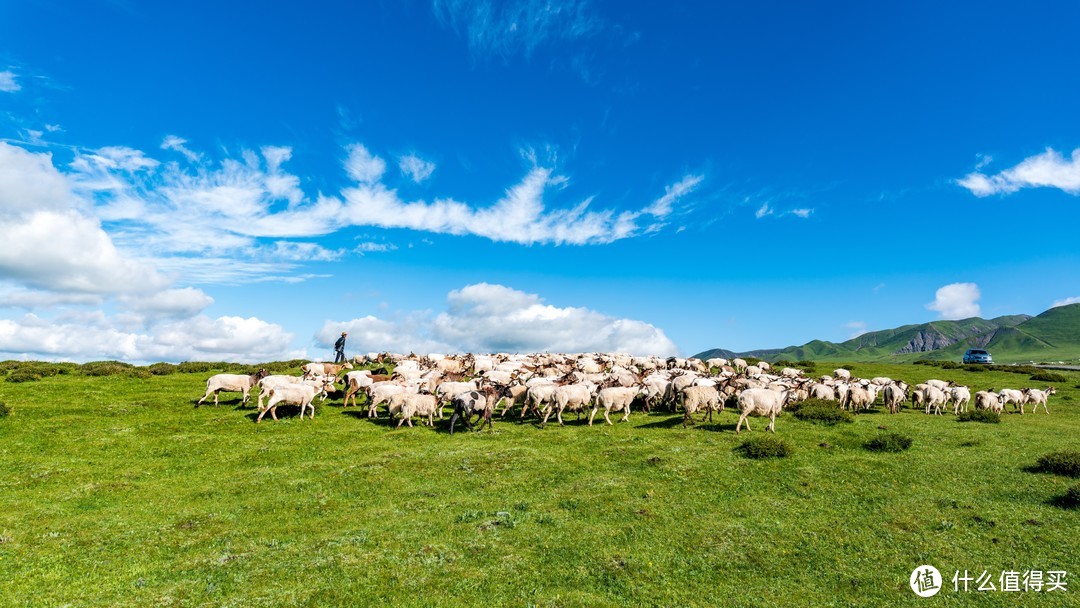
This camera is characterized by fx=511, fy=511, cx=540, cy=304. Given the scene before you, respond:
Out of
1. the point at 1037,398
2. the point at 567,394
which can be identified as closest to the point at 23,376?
the point at 567,394

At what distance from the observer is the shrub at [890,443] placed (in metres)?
19.3

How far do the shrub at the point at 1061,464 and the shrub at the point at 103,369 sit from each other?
177ft

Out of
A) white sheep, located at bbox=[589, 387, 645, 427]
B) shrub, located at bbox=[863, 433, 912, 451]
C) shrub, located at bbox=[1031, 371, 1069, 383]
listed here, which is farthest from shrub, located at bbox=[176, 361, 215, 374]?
shrub, located at bbox=[1031, 371, 1069, 383]

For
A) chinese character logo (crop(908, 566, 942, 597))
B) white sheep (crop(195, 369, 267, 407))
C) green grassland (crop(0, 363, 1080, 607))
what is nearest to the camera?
chinese character logo (crop(908, 566, 942, 597))

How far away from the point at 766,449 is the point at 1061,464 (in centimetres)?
847

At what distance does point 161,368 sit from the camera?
146 ft

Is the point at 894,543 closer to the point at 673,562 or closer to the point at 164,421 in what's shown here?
the point at 673,562

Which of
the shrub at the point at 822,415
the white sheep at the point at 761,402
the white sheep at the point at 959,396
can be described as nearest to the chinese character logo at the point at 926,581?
the white sheep at the point at 761,402

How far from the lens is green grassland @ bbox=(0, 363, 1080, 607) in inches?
391

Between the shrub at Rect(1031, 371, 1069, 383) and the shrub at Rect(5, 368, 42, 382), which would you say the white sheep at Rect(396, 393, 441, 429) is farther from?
the shrub at Rect(1031, 371, 1069, 383)

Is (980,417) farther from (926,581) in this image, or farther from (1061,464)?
(926,581)

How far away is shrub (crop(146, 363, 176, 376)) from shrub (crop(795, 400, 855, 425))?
155 ft

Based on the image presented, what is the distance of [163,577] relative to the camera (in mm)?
10219

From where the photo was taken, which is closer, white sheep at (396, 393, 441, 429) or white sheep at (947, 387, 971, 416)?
white sheep at (396, 393, 441, 429)
